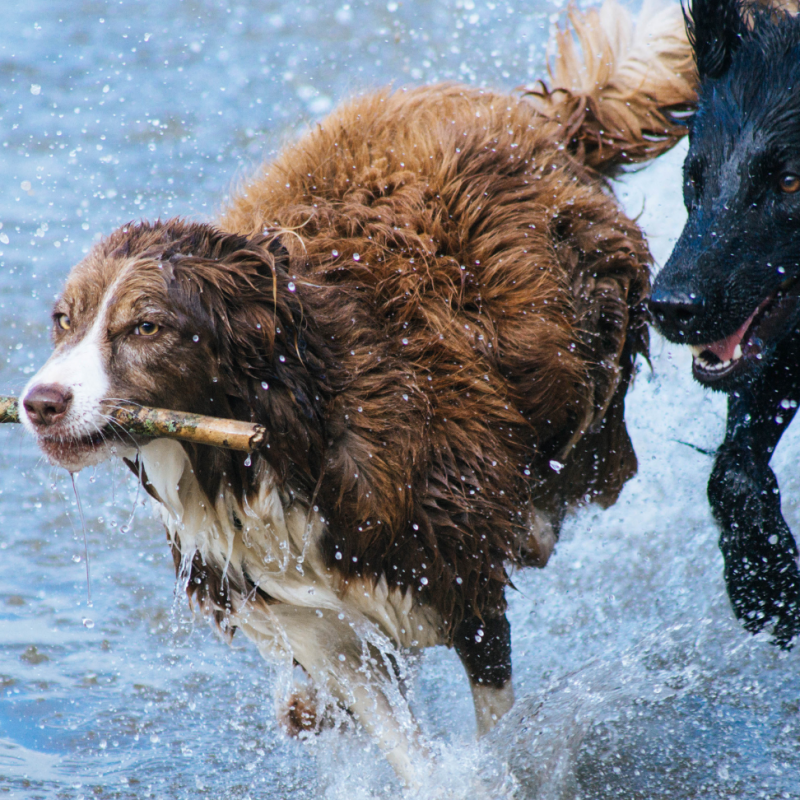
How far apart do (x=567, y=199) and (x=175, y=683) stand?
249cm

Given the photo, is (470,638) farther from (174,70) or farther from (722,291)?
(174,70)

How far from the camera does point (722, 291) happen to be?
300 centimetres

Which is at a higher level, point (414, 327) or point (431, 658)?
point (414, 327)

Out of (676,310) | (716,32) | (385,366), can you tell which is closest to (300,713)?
(385,366)

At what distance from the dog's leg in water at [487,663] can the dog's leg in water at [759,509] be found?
85cm

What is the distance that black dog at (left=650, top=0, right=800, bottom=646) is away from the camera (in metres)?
3.02

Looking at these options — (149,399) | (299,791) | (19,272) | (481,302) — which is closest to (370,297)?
(481,302)

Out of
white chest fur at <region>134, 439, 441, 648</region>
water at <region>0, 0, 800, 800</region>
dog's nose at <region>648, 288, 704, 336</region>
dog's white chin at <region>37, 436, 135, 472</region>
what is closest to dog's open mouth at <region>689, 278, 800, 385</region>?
dog's nose at <region>648, 288, 704, 336</region>

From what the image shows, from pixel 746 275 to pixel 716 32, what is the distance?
91 centimetres

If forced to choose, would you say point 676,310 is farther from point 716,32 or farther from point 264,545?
point 264,545

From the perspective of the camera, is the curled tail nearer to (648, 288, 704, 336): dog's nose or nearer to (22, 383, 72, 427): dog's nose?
(648, 288, 704, 336): dog's nose

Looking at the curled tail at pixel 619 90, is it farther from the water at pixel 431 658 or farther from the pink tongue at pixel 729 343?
the pink tongue at pixel 729 343

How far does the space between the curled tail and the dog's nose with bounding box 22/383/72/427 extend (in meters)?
2.24

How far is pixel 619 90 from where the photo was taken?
3938mm
